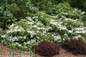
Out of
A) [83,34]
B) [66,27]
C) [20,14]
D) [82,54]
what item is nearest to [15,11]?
[20,14]

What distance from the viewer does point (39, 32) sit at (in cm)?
626

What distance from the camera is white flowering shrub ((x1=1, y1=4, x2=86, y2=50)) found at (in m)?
5.95

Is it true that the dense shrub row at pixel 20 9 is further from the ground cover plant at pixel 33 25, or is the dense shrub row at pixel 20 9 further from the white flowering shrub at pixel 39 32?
the white flowering shrub at pixel 39 32

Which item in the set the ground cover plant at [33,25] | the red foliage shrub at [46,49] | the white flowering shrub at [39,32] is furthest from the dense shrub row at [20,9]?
the red foliage shrub at [46,49]

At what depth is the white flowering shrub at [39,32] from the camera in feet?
19.5

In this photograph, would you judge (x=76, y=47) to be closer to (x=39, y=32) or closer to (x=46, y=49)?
(x=46, y=49)

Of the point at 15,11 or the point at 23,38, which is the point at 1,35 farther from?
the point at 15,11

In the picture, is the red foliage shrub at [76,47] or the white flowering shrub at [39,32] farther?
the white flowering shrub at [39,32]

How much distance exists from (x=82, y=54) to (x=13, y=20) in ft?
10.5

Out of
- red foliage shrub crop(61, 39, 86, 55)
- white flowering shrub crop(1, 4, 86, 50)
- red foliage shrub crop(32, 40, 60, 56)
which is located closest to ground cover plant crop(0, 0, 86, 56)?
white flowering shrub crop(1, 4, 86, 50)

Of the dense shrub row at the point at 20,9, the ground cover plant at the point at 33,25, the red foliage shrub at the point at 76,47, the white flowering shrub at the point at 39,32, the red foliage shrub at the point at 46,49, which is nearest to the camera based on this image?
the red foliage shrub at the point at 46,49

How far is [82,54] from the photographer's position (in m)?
5.53

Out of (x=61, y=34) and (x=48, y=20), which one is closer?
(x=61, y=34)

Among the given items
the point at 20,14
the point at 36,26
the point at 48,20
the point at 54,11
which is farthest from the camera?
the point at 54,11
